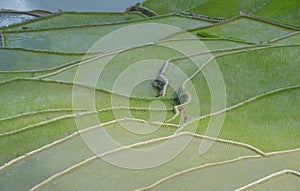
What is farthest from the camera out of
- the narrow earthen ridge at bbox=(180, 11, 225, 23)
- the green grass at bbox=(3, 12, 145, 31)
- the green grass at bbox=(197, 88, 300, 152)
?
the narrow earthen ridge at bbox=(180, 11, 225, 23)

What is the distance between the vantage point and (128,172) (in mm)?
8086

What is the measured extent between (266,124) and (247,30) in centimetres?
734

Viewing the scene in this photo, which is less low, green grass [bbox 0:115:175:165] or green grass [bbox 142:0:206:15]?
green grass [bbox 142:0:206:15]

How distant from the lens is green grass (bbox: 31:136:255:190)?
770 centimetres

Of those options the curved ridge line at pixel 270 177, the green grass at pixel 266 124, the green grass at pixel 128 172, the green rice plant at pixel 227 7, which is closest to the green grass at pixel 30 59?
the green grass at pixel 266 124

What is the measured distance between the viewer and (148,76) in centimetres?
1253

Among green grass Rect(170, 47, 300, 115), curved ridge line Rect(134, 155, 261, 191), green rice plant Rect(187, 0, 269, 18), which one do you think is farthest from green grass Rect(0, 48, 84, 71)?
green rice plant Rect(187, 0, 269, 18)

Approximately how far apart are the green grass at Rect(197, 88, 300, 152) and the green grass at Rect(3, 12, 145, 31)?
27.2ft

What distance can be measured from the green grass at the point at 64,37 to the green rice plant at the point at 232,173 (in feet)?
24.5

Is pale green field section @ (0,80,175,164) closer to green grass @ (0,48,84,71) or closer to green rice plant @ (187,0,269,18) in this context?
green grass @ (0,48,84,71)

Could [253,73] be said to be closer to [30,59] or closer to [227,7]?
[30,59]

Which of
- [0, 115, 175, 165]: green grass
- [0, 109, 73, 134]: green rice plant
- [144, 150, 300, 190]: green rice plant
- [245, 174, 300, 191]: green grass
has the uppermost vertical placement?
[0, 109, 73, 134]: green rice plant

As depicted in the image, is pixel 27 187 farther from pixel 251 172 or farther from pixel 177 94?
pixel 177 94

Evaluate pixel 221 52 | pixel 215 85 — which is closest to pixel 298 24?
pixel 221 52
